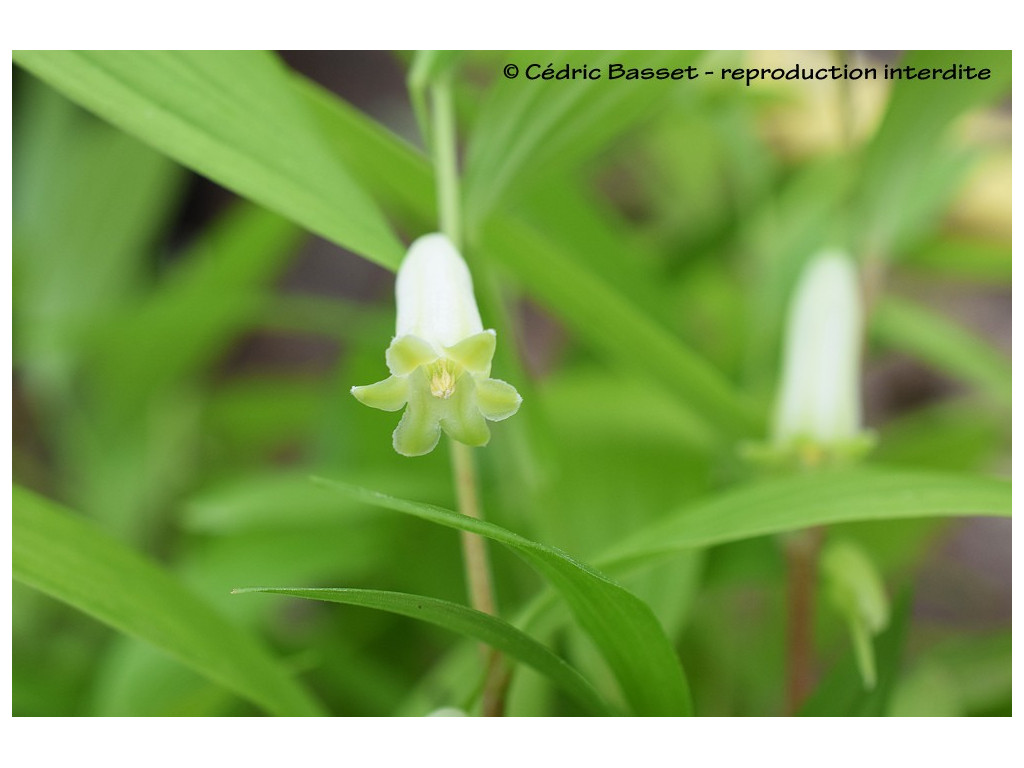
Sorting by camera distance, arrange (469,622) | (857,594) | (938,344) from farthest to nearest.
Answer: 1. (938,344)
2. (857,594)
3. (469,622)

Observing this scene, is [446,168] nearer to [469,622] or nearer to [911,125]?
[469,622]

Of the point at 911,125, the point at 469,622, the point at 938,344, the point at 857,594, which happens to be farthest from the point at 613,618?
the point at 938,344

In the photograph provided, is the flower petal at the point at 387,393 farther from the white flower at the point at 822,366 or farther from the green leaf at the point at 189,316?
the green leaf at the point at 189,316

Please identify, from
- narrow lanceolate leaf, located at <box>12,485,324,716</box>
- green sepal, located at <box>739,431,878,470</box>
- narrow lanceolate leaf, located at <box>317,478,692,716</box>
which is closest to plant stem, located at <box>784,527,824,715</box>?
green sepal, located at <box>739,431,878,470</box>
